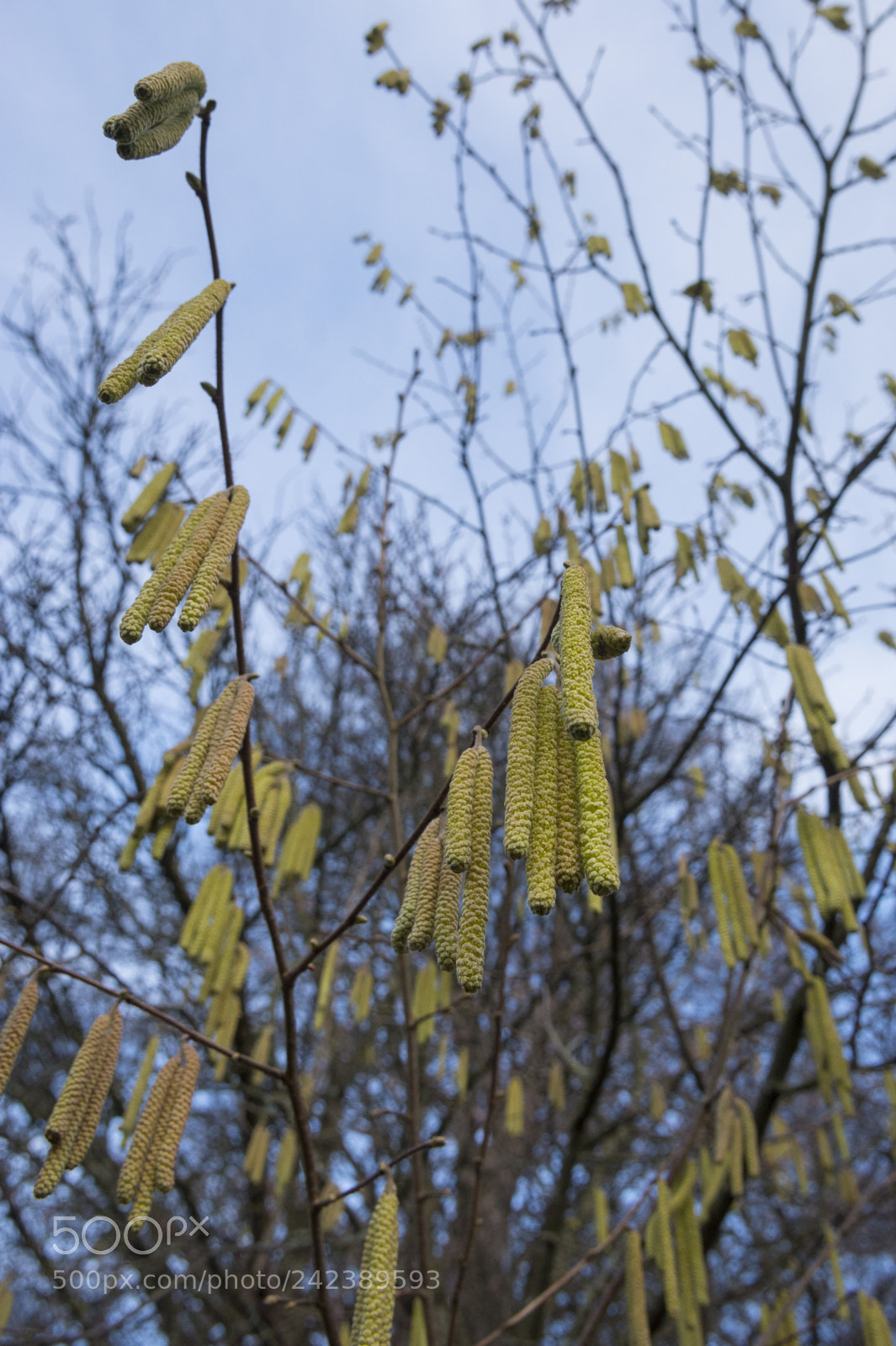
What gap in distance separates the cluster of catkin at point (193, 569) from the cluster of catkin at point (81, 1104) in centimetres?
72

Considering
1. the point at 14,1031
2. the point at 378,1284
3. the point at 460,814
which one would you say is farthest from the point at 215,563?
the point at 378,1284

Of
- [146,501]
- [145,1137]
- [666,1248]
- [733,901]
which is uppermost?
[146,501]

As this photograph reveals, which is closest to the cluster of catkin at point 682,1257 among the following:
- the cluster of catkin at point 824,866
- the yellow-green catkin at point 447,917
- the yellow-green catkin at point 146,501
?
the cluster of catkin at point 824,866

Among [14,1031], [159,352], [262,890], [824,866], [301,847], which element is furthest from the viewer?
[301,847]

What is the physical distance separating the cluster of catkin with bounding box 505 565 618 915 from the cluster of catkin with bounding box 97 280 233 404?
22.7 inches

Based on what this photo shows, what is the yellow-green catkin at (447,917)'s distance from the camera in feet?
2.97

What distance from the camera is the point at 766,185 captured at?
3850 mm

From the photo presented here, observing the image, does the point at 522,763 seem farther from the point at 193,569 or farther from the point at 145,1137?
the point at 145,1137

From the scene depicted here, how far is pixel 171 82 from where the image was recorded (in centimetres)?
116

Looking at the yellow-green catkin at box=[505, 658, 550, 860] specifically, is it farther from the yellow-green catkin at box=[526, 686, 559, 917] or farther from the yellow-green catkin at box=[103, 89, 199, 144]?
the yellow-green catkin at box=[103, 89, 199, 144]

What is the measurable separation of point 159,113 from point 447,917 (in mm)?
1118

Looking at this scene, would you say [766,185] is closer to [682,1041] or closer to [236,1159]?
[682,1041]

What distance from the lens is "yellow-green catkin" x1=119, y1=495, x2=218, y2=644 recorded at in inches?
40.3

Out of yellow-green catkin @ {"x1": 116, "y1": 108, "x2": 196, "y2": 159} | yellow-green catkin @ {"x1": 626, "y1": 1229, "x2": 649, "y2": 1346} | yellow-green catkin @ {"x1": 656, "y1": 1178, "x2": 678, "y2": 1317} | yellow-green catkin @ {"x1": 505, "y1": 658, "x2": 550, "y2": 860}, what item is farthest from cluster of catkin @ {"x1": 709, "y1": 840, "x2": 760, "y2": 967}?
yellow-green catkin @ {"x1": 116, "y1": 108, "x2": 196, "y2": 159}
